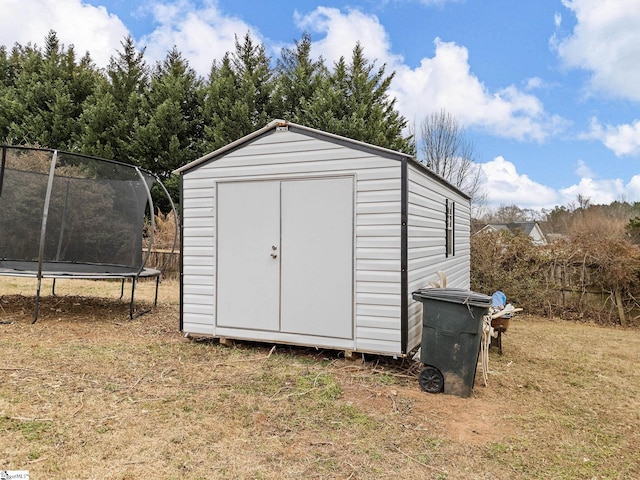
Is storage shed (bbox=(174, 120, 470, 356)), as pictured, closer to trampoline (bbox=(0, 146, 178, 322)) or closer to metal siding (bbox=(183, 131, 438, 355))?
metal siding (bbox=(183, 131, 438, 355))

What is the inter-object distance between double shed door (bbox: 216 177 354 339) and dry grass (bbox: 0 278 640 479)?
442mm

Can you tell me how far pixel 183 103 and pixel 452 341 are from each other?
14.3 meters

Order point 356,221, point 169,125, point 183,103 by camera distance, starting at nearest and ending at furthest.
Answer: point 356,221, point 169,125, point 183,103

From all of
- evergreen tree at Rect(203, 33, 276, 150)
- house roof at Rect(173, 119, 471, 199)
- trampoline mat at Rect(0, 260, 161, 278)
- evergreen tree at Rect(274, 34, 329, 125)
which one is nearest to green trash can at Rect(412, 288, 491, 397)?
house roof at Rect(173, 119, 471, 199)

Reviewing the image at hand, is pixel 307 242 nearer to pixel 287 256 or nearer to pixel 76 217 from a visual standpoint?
pixel 287 256

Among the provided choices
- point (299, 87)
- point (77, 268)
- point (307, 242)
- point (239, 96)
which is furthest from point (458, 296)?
point (299, 87)

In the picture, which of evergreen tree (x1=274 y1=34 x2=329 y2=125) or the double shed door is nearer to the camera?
the double shed door

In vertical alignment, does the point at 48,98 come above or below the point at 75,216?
above

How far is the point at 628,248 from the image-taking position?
760 centimetres

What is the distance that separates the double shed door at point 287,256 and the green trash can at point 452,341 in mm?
866

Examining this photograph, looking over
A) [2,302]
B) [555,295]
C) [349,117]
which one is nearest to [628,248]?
[555,295]

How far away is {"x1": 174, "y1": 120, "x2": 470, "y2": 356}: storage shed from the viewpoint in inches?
161

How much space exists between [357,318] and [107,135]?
526 inches

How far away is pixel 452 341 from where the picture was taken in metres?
3.55
